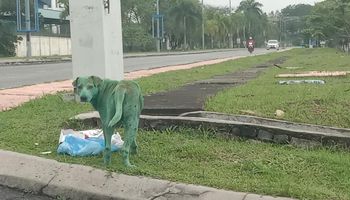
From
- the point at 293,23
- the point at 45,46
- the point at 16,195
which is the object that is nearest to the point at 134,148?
the point at 16,195

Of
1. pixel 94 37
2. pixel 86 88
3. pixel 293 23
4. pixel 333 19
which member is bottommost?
pixel 86 88

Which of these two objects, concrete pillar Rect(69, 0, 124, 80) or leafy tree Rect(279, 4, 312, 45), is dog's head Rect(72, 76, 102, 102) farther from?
leafy tree Rect(279, 4, 312, 45)

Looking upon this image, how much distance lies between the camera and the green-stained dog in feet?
15.7

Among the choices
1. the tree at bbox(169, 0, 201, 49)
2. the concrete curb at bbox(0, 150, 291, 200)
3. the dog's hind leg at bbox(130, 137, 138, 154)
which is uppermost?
the tree at bbox(169, 0, 201, 49)

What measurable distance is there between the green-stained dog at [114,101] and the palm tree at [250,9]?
327ft

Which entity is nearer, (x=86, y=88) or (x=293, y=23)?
(x=86, y=88)

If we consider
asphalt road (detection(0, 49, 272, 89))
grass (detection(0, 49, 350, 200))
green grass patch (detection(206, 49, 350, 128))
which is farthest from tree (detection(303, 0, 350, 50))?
grass (detection(0, 49, 350, 200))

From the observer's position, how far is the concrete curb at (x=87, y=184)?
4.46 meters

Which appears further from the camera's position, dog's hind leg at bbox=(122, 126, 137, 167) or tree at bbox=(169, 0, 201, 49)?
tree at bbox=(169, 0, 201, 49)

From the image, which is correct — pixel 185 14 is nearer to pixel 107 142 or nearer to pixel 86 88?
pixel 107 142

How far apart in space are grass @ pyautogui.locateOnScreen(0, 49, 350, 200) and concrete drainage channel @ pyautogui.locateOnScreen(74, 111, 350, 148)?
0.11m

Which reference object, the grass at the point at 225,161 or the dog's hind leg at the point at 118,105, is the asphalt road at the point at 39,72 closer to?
the grass at the point at 225,161

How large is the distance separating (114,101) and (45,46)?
178 ft

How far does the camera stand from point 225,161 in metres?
5.43
